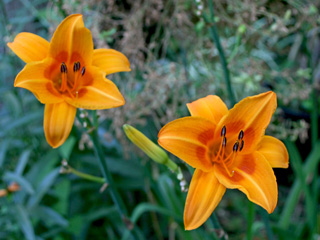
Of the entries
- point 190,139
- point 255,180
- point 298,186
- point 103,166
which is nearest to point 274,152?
point 255,180

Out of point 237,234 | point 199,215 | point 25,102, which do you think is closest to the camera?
point 199,215

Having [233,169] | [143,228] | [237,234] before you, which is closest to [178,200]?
[143,228]

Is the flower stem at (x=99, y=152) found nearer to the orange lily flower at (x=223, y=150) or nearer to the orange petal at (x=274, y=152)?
the orange lily flower at (x=223, y=150)

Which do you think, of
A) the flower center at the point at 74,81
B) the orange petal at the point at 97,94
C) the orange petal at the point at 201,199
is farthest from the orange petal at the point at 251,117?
the flower center at the point at 74,81

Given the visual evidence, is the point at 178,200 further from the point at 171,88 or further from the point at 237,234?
the point at 237,234

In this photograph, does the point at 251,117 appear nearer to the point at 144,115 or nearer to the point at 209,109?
the point at 209,109
